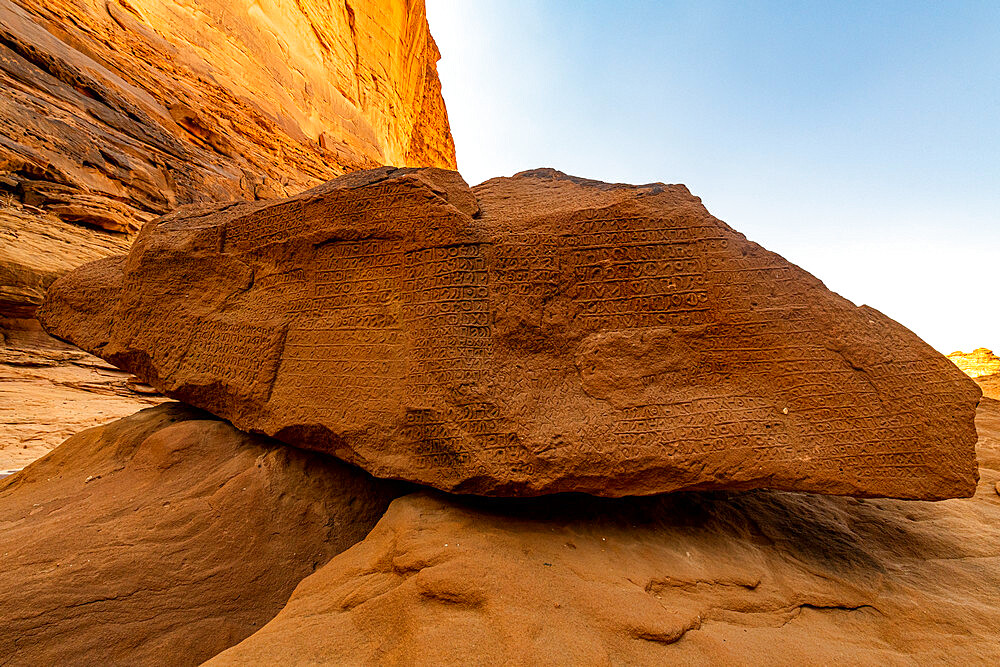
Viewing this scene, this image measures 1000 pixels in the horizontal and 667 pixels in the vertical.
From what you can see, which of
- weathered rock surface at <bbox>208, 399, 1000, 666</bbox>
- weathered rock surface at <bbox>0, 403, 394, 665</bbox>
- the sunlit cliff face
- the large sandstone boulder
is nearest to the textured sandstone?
weathered rock surface at <bbox>0, 403, 394, 665</bbox>

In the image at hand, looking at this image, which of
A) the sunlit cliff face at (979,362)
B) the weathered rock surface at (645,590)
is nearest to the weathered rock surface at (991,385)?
the sunlit cliff face at (979,362)

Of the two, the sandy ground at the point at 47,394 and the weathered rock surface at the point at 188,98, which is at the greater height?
the weathered rock surface at the point at 188,98

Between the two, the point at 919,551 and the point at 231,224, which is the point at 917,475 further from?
the point at 231,224

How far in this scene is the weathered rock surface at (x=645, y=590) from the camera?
4.41 ft

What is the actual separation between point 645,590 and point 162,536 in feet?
6.62

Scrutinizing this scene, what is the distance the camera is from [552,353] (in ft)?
7.00

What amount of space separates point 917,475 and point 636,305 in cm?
133

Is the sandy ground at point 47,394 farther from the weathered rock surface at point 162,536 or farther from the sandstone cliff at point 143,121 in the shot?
the weathered rock surface at point 162,536

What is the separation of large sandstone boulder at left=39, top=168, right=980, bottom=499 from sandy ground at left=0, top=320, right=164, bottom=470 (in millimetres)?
2602

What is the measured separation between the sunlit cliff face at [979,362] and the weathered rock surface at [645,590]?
25.6 feet

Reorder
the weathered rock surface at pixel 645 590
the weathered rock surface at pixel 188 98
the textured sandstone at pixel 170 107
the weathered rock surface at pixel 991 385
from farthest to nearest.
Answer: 1. the weathered rock surface at pixel 188 98
2. the textured sandstone at pixel 170 107
3. the weathered rock surface at pixel 991 385
4. the weathered rock surface at pixel 645 590

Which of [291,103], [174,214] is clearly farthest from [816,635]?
[291,103]

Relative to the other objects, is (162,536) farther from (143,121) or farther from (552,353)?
(143,121)

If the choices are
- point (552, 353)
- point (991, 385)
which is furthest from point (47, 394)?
point (991, 385)
